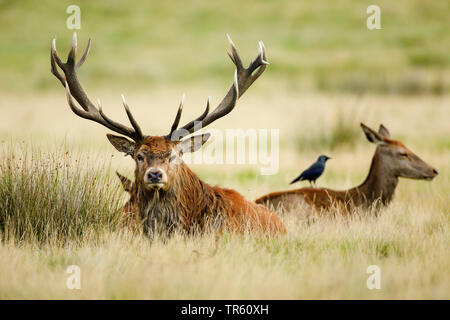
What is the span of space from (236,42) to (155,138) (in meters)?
36.3

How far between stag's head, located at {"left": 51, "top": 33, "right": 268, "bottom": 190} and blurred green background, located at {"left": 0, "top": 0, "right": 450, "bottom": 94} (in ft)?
64.9

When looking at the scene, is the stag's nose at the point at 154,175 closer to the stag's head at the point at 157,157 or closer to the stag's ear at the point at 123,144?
the stag's head at the point at 157,157

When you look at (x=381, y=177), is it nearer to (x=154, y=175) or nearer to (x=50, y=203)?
(x=154, y=175)

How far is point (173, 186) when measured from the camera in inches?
233

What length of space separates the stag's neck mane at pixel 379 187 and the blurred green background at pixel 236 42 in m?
17.6

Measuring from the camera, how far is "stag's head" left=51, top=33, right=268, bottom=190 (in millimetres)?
5703

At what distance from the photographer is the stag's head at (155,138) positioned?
5703 mm

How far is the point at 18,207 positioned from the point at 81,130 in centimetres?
1240

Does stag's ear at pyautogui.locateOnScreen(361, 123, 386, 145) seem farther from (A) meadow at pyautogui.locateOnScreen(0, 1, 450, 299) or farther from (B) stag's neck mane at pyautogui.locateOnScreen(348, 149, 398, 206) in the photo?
(A) meadow at pyautogui.locateOnScreen(0, 1, 450, 299)

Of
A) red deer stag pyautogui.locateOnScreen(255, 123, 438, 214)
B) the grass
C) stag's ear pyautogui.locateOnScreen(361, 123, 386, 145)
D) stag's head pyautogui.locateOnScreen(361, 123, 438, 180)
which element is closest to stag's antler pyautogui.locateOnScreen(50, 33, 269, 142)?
the grass

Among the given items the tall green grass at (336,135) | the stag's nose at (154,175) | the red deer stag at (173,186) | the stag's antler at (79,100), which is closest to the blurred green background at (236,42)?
the tall green grass at (336,135)

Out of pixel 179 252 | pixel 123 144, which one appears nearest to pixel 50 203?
pixel 123 144

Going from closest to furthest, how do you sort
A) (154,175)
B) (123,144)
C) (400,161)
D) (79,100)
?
(154,175), (123,144), (79,100), (400,161)

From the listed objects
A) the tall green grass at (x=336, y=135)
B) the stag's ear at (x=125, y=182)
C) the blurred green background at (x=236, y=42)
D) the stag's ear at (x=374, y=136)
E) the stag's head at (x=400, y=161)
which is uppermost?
the blurred green background at (x=236, y=42)
